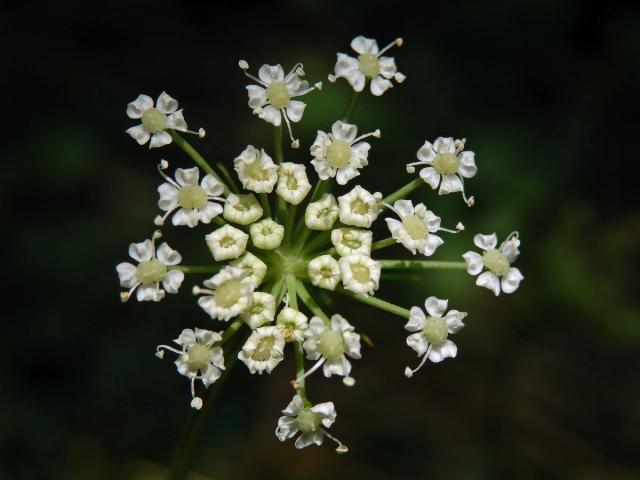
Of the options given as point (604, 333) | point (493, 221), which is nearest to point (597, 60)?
point (493, 221)

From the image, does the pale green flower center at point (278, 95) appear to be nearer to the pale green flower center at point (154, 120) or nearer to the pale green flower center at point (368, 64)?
the pale green flower center at point (368, 64)

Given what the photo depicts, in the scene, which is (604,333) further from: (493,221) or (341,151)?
(341,151)

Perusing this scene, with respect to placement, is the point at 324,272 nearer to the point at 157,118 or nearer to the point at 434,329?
the point at 434,329

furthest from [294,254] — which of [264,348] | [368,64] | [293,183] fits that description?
[368,64]

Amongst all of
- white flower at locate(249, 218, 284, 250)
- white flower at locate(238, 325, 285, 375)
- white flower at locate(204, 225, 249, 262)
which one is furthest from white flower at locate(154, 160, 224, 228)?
white flower at locate(238, 325, 285, 375)

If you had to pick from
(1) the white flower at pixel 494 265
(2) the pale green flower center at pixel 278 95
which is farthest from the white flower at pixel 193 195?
(1) the white flower at pixel 494 265

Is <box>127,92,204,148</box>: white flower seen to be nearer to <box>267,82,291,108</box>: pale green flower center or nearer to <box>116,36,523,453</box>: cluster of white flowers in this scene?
<box>116,36,523,453</box>: cluster of white flowers
